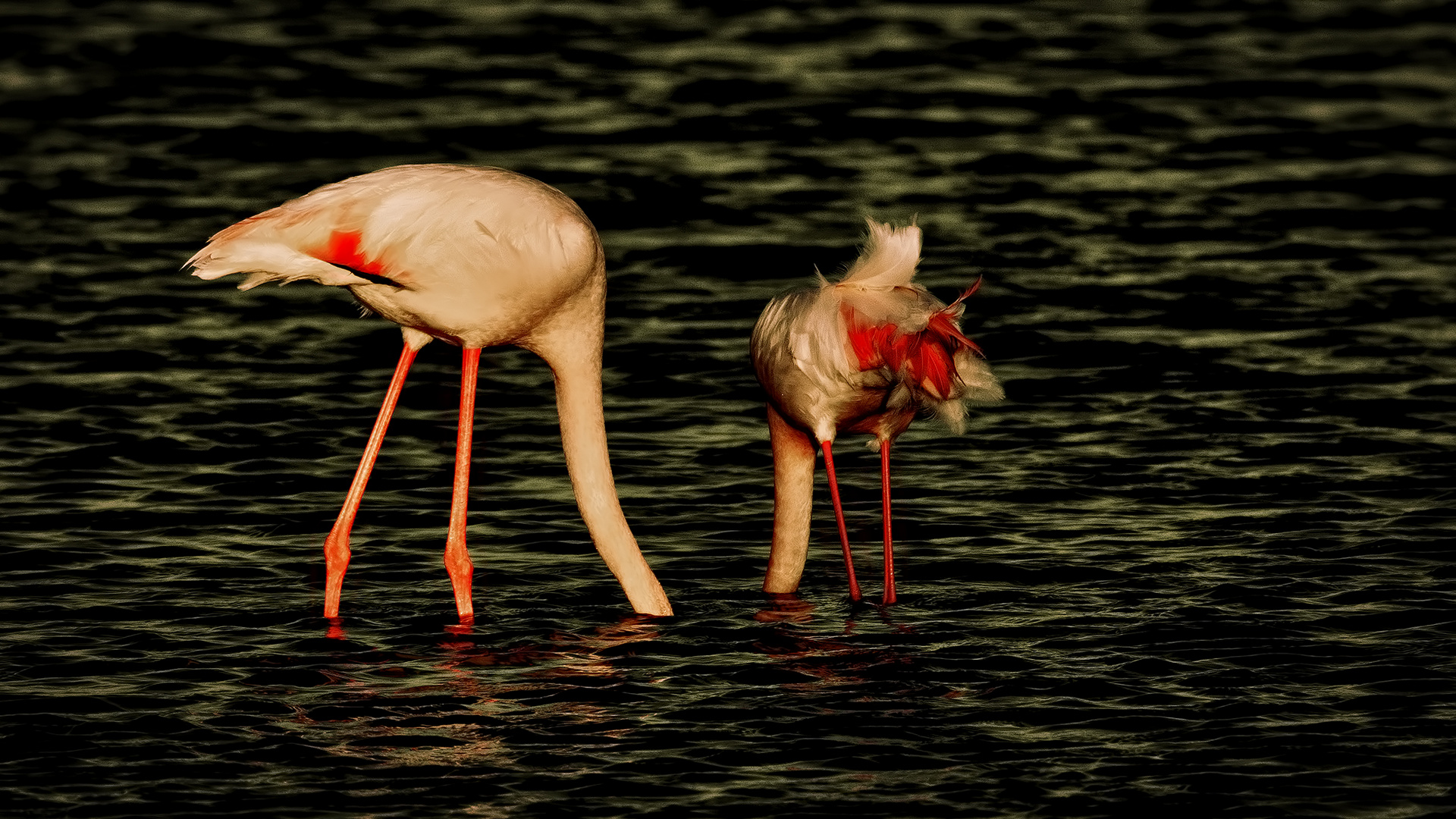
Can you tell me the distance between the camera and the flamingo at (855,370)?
9.01 m

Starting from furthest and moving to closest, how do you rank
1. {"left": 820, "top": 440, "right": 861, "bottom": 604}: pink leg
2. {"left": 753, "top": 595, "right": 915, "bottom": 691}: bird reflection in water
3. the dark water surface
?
{"left": 820, "top": 440, "right": 861, "bottom": 604}: pink leg < {"left": 753, "top": 595, "right": 915, "bottom": 691}: bird reflection in water < the dark water surface

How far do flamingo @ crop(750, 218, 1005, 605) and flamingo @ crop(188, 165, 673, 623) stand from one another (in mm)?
743

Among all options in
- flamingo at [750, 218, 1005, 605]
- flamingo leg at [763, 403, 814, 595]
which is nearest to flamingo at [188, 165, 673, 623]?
flamingo leg at [763, 403, 814, 595]

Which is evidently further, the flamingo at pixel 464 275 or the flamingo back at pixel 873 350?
the flamingo back at pixel 873 350

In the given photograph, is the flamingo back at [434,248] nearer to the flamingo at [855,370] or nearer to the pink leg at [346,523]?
the pink leg at [346,523]

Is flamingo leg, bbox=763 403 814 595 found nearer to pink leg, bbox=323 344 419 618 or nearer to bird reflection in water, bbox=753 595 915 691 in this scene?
bird reflection in water, bbox=753 595 915 691

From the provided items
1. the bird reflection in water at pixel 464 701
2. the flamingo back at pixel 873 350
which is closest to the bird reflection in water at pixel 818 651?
the bird reflection in water at pixel 464 701

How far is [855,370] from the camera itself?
358 inches

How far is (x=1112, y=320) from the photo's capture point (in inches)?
545

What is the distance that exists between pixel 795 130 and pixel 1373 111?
492 centimetres

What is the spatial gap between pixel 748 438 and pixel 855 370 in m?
3.10

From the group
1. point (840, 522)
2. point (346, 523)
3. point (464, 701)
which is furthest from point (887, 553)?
point (346, 523)

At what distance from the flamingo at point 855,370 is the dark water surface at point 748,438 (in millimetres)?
422

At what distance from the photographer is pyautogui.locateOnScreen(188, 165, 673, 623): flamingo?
8.50 metres
